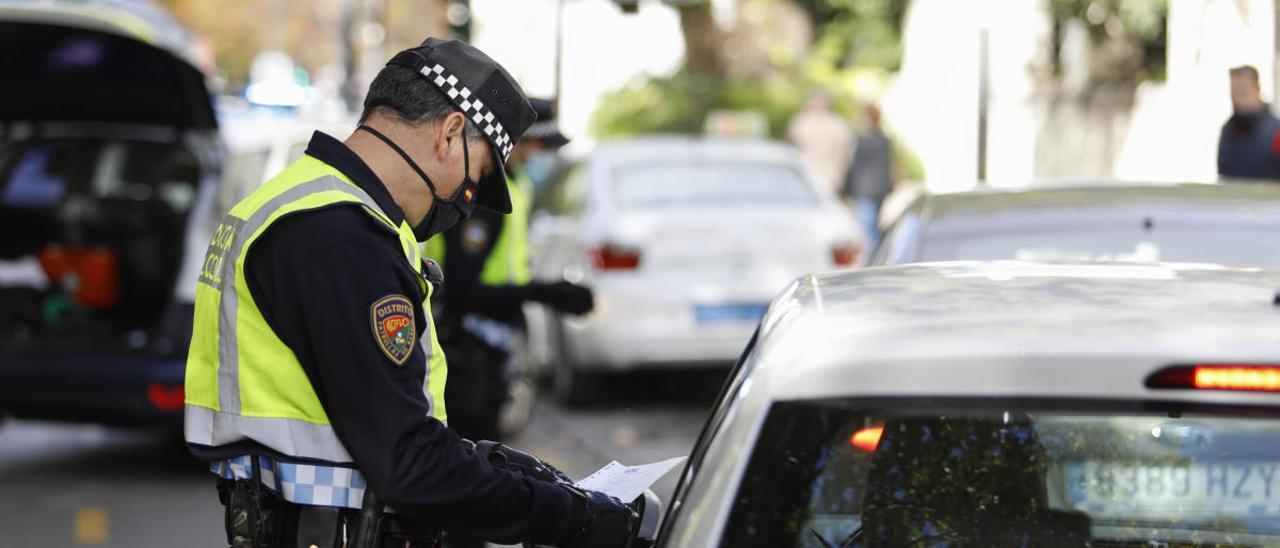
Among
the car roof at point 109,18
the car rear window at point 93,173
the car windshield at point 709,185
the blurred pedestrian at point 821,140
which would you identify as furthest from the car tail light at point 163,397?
the blurred pedestrian at point 821,140

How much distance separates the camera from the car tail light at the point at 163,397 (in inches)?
350

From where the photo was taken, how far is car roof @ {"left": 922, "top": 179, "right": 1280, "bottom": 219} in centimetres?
599

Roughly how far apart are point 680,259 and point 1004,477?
8450 millimetres

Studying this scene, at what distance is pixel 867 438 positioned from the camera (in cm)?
278

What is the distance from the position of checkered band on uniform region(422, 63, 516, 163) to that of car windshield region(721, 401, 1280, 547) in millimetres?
818

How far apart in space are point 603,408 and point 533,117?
854 cm

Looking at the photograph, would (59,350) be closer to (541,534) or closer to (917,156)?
(541,534)

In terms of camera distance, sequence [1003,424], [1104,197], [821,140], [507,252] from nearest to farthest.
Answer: [1003,424] < [1104,197] < [507,252] < [821,140]

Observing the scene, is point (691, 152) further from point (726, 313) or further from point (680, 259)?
point (726, 313)

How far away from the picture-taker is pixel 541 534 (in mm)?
3182

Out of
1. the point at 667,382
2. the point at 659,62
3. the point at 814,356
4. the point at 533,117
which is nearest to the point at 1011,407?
the point at 814,356

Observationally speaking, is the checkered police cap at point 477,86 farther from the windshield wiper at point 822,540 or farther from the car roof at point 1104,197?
the car roof at point 1104,197

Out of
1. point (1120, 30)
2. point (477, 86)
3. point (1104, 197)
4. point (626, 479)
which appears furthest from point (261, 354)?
point (1120, 30)

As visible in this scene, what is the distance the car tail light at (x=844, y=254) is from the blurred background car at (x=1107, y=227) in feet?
16.3
